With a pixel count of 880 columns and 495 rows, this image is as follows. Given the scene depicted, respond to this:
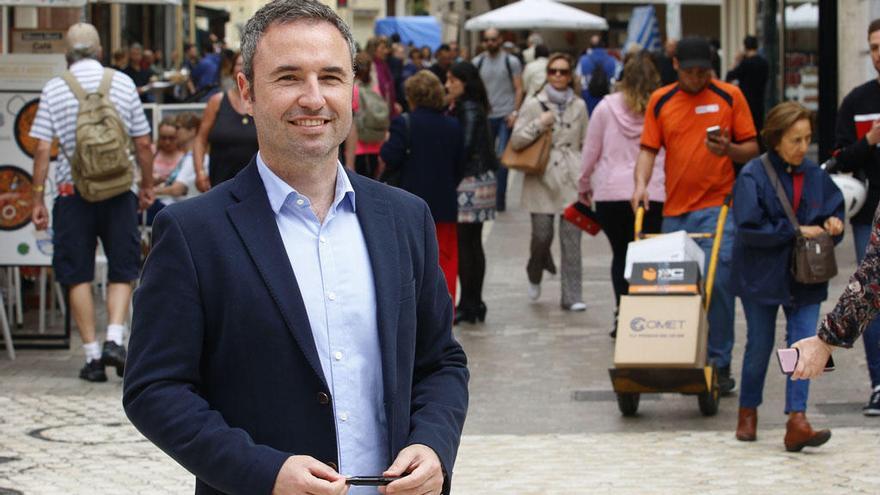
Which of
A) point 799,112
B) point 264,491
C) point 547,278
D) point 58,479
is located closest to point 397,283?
point 264,491

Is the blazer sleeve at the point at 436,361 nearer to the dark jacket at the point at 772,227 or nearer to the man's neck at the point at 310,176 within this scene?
the man's neck at the point at 310,176

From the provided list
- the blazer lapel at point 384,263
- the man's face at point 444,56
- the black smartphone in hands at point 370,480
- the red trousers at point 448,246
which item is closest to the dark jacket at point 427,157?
the red trousers at point 448,246

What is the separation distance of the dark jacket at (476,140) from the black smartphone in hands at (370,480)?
9516 millimetres

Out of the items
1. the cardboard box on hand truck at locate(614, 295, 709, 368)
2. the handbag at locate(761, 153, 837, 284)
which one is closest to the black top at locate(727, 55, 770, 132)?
the cardboard box on hand truck at locate(614, 295, 709, 368)

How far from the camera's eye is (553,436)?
27.5ft

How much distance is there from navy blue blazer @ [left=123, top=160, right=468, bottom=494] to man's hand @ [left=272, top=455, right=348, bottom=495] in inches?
0.8

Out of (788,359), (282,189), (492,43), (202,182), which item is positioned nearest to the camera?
(282,189)

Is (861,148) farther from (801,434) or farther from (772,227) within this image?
(801,434)

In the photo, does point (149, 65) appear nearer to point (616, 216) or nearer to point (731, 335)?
point (616, 216)

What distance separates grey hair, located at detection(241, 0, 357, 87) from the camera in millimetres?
3064

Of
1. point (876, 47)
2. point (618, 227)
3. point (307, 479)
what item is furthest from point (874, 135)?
point (307, 479)

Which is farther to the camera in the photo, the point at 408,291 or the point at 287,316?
the point at 408,291

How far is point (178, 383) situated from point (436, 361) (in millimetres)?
552

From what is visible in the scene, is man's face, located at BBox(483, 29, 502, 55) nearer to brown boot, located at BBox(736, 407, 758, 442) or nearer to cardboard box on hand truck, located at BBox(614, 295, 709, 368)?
cardboard box on hand truck, located at BBox(614, 295, 709, 368)
